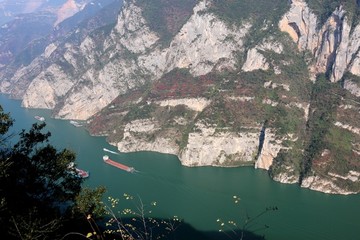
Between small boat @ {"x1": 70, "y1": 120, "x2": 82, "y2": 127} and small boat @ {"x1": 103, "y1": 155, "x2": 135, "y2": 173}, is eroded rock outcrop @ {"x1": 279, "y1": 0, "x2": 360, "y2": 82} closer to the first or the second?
small boat @ {"x1": 103, "y1": 155, "x2": 135, "y2": 173}

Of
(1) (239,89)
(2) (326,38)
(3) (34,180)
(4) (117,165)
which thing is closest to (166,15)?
(1) (239,89)

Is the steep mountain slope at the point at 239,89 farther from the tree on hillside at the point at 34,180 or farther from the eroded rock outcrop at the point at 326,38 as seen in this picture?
the tree on hillside at the point at 34,180

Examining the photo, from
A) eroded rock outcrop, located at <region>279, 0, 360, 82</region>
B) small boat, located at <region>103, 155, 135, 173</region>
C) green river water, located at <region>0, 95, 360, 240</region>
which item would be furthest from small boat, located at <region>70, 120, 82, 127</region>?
eroded rock outcrop, located at <region>279, 0, 360, 82</region>

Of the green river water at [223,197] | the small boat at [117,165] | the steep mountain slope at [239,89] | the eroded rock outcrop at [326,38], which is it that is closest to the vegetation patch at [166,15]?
the steep mountain slope at [239,89]

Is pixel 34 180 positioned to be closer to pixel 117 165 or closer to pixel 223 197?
pixel 223 197

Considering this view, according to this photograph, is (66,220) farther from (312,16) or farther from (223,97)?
(312,16)

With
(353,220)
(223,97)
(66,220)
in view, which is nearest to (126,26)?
(223,97)
